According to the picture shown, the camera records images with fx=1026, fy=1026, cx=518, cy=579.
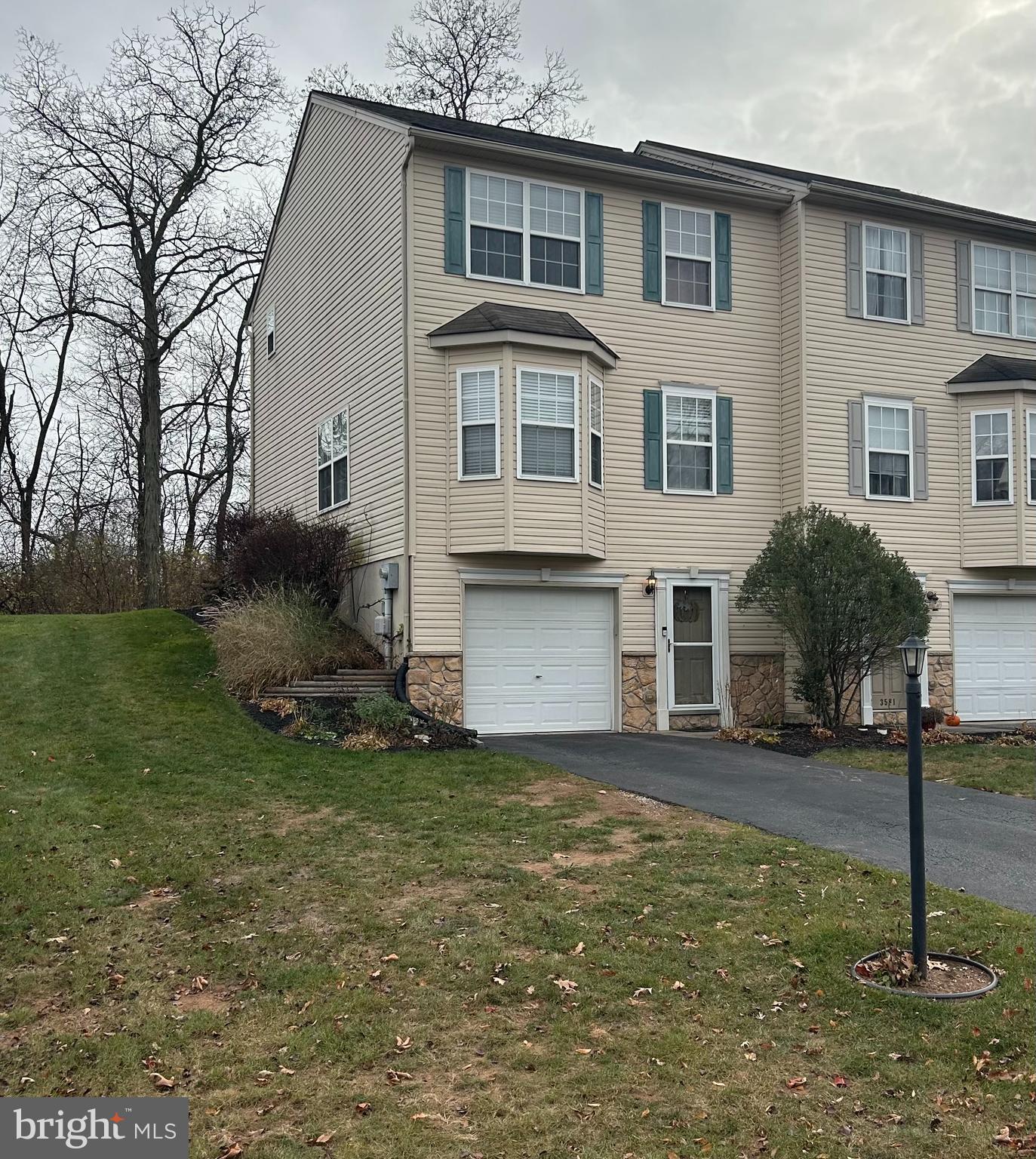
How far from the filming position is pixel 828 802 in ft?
32.6

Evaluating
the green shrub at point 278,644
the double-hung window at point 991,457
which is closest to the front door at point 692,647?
the green shrub at point 278,644

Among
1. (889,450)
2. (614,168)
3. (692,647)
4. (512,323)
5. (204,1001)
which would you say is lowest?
(204,1001)

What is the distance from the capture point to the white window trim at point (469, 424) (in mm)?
14008

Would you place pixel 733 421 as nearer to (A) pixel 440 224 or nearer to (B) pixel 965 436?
(B) pixel 965 436

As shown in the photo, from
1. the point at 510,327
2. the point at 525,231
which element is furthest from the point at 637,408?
the point at 525,231

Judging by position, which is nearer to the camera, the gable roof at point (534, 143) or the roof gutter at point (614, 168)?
the roof gutter at point (614, 168)

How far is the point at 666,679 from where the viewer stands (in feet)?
50.8

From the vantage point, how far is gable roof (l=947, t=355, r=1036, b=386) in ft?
55.0

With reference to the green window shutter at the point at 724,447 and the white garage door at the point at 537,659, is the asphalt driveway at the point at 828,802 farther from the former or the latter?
the green window shutter at the point at 724,447

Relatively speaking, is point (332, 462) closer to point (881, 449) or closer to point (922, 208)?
point (881, 449)

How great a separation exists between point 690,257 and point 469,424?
482 centimetres

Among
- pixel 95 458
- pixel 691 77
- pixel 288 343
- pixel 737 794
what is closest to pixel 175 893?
pixel 737 794

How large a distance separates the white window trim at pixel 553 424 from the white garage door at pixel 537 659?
166 centimetres

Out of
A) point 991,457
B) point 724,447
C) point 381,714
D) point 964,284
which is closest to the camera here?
point 381,714
